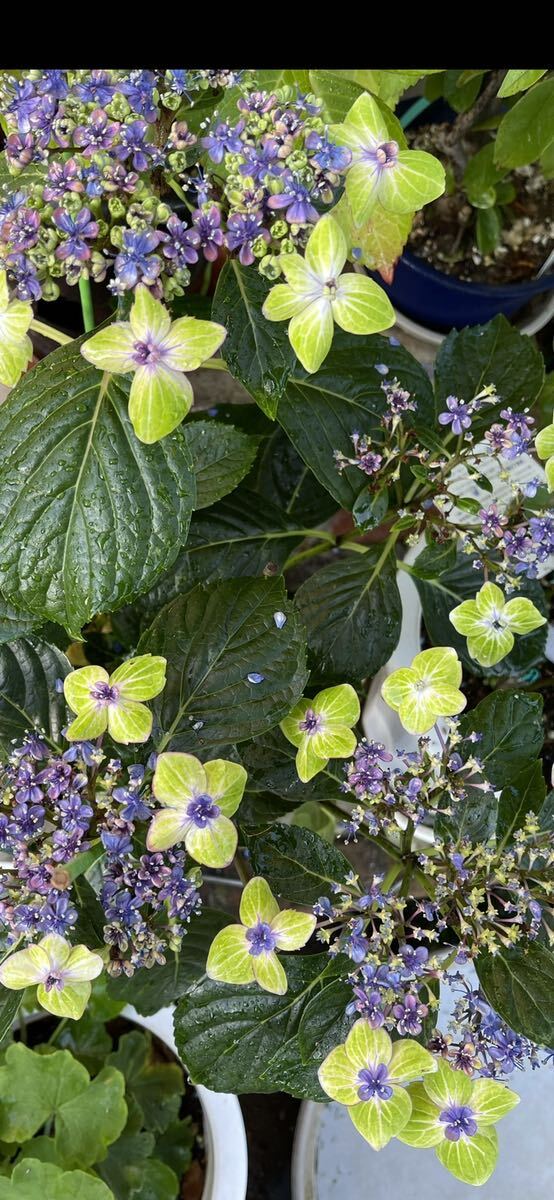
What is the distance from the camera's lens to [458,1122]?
0.55m

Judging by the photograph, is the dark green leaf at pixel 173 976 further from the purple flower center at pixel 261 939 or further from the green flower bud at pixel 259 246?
the green flower bud at pixel 259 246

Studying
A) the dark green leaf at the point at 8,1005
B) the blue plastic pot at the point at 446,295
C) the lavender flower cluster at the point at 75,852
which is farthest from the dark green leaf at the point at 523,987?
the blue plastic pot at the point at 446,295

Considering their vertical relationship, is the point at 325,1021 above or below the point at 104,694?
below

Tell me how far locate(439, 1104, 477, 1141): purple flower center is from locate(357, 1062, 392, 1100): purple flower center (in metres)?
0.05

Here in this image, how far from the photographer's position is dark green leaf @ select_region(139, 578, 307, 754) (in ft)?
2.15

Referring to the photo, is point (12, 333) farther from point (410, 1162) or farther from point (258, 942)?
point (410, 1162)

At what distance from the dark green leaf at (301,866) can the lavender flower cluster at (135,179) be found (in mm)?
405

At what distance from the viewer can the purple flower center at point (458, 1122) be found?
1.79ft

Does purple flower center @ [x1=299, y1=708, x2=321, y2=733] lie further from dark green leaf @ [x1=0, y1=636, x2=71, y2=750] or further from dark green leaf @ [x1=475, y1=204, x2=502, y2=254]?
dark green leaf @ [x1=475, y1=204, x2=502, y2=254]

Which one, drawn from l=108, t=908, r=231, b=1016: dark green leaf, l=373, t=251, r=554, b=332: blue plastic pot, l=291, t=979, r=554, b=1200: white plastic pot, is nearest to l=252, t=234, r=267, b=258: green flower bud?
l=108, t=908, r=231, b=1016: dark green leaf

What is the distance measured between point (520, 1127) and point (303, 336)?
40.4 inches

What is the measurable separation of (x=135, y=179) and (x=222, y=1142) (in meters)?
0.89

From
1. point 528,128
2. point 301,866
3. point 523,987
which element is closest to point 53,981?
point 301,866

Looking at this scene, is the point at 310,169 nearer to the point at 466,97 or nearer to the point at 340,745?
the point at 340,745
